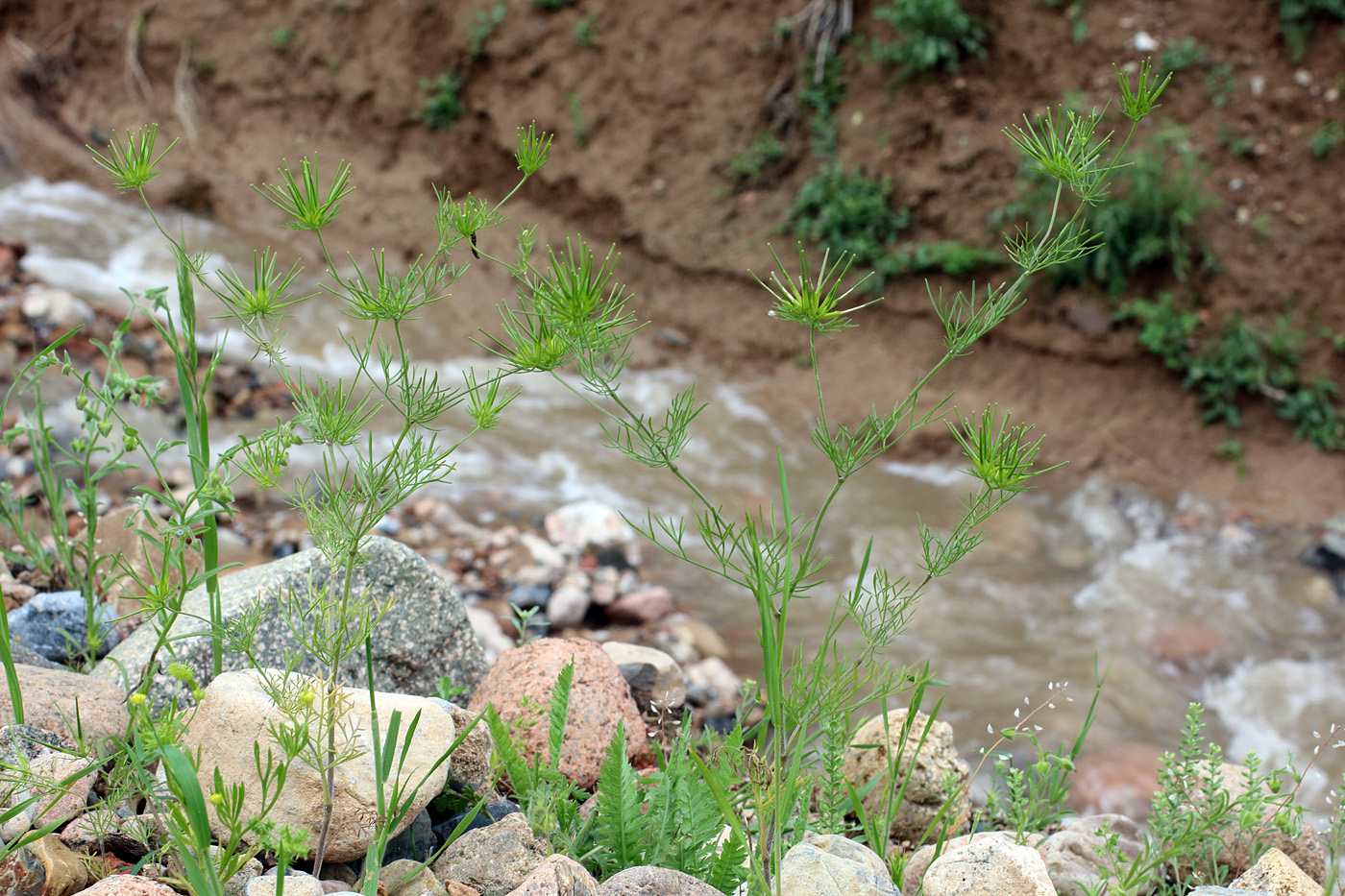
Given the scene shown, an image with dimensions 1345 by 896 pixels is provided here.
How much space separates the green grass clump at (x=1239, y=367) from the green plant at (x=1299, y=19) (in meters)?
1.81

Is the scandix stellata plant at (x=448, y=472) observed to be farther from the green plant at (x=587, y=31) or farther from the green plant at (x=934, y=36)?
the green plant at (x=587, y=31)

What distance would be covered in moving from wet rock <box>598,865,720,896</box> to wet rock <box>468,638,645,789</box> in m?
0.41

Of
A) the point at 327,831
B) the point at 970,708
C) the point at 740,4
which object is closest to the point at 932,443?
the point at 970,708

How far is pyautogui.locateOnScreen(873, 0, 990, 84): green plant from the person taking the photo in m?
6.57

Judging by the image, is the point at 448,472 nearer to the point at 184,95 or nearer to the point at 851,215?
the point at 851,215

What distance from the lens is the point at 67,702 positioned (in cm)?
181

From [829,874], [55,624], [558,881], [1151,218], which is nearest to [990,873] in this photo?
[829,874]

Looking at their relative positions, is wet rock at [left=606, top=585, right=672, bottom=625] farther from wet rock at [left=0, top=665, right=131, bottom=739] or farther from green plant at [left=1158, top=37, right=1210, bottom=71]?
green plant at [left=1158, top=37, right=1210, bottom=71]

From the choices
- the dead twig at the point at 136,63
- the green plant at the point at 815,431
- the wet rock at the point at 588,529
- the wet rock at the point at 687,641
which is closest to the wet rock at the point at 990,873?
the green plant at the point at 815,431

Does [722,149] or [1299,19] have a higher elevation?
[1299,19]

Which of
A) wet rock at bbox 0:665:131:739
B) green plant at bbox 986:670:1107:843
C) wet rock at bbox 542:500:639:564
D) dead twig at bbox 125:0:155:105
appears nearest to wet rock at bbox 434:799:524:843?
wet rock at bbox 0:665:131:739

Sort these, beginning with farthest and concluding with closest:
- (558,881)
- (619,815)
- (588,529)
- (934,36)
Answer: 1. (934,36)
2. (588,529)
3. (619,815)
4. (558,881)

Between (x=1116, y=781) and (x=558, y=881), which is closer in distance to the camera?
(x=558, y=881)

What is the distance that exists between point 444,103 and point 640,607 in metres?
5.35
